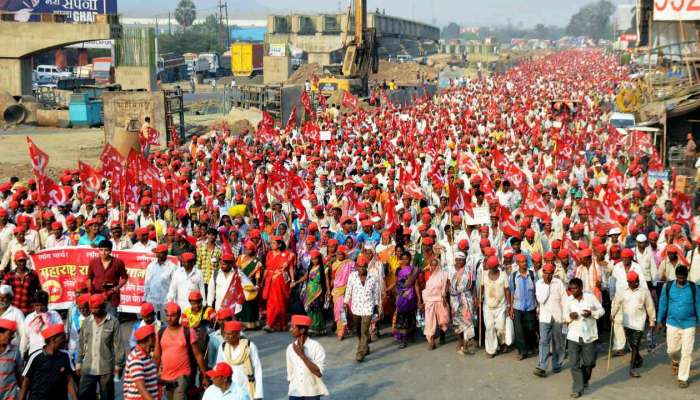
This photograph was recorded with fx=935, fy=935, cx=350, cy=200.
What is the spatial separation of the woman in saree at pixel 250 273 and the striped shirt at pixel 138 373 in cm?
378

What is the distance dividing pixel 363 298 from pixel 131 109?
63.6 feet

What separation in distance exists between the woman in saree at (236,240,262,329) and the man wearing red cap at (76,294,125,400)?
10.2 feet

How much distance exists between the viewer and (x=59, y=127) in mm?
34688

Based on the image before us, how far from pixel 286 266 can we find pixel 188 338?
11.9 ft

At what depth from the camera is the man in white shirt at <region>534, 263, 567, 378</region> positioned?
8.59 metres


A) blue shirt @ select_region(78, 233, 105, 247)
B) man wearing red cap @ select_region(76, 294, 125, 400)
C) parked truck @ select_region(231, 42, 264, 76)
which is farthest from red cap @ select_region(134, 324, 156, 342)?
parked truck @ select_region(231, 42, 264, 76)

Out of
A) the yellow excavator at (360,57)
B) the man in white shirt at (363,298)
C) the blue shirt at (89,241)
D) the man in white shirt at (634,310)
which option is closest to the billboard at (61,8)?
the yellow excavator at (360,57)

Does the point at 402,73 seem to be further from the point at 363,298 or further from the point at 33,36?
the point at 363,298

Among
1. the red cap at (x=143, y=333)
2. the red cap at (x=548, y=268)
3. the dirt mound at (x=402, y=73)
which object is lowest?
the red cap at (x=548, y=268)

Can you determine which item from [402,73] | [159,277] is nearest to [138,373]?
[159,277]

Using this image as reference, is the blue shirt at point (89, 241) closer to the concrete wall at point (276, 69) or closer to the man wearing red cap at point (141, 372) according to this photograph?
the man wearing red cap at point (141, 372)

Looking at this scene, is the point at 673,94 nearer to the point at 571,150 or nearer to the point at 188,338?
the point at 571,150

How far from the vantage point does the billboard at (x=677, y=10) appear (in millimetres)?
23969

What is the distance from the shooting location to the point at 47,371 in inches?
245
